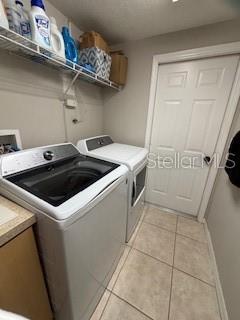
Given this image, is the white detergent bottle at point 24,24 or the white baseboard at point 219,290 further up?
the white detergent bottle at point 24,24

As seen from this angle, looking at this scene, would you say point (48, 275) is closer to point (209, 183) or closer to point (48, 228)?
point (48, 228)

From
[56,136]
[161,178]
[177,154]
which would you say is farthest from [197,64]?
[56,136]

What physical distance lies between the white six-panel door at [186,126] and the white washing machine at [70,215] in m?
1.15

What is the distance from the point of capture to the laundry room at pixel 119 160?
0.78 metres

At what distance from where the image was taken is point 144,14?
1416 millimetres

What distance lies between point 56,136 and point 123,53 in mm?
1489

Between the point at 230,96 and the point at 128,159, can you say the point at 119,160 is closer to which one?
the point at 128,159

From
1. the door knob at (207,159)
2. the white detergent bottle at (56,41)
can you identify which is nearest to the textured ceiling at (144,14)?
the white detergent bottle at (56,41)

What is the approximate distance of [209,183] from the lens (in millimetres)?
1932

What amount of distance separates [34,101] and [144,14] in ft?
4.53

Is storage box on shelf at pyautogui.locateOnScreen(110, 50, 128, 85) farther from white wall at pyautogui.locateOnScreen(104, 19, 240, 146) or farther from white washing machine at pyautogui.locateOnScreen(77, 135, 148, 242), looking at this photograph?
white washing machine at pyautogui.locateOnScreen(77, 135, 148, 242)

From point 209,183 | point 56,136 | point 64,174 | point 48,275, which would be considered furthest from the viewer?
point 209,183

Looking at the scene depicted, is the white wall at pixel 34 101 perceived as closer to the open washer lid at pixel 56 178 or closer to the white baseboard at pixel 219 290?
the open washer lid at pixel 56 178

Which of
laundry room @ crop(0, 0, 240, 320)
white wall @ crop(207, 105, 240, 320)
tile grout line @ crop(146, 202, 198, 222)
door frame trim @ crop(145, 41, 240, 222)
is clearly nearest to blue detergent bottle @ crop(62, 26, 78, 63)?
laundry room @ crop(0, 0, 240, 320)
